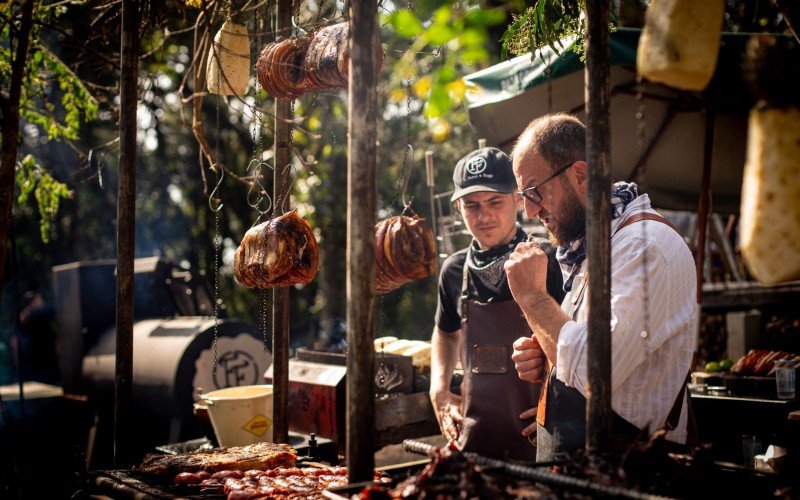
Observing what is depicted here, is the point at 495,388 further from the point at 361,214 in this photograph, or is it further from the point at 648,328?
the point at 361,214

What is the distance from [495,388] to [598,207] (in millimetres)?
2098

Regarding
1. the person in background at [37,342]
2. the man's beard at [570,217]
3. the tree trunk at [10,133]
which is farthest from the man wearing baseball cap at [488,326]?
the person in background at [37,342]

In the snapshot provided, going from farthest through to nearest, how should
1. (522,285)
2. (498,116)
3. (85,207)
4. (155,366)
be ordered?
(85,207)
(155,366)
(498,116)
(522,285)

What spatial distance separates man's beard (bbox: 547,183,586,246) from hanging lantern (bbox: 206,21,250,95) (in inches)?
86.0

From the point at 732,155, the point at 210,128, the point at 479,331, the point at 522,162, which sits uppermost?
the point at 210,128

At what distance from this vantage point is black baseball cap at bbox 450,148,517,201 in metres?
4.05

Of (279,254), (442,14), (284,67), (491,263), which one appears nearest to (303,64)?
(284,67)

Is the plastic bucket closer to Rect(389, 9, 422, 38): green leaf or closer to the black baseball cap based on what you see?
the black baseball cap

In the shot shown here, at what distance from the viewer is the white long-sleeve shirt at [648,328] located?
2.54 meters

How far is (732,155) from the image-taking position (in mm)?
7008

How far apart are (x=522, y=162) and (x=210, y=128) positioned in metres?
15.6

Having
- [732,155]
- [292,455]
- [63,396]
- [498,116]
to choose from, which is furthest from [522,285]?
[63,396]

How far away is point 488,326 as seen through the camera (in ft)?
13.1

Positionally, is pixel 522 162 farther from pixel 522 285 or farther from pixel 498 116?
pixel 498 116
